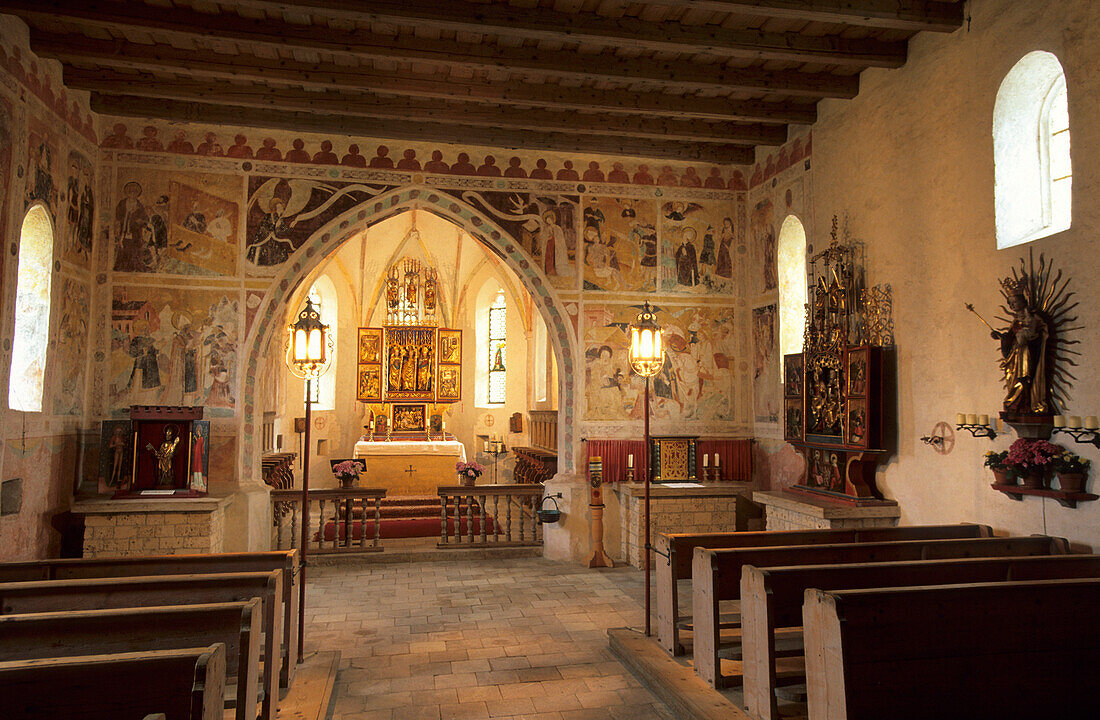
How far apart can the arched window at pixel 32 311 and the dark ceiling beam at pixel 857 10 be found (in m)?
6.90

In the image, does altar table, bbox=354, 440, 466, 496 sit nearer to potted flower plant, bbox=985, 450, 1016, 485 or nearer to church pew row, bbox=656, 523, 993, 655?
church pew row, bbox=656, 523, 993, 655

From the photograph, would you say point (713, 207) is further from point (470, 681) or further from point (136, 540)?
point (136, 540)

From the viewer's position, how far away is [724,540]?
5.87 metres

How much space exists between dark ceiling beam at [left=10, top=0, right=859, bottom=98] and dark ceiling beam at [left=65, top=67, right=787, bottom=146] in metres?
1.00

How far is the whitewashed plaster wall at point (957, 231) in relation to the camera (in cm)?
545

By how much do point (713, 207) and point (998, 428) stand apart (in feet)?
18.9

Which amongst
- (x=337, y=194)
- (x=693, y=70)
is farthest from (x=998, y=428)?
(x=337, y=194)

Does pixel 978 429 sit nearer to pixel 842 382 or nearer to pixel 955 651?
pixel 842 382

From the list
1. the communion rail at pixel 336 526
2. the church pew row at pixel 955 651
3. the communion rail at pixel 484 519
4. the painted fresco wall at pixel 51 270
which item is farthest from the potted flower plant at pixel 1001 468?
the painted fresco wall at pixel 51 270

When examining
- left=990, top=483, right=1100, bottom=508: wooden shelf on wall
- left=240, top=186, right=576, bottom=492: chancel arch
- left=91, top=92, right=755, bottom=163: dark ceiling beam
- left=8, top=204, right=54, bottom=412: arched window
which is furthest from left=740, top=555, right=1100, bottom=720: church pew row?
left=8, top=204, right=54, bottom=412: arched window

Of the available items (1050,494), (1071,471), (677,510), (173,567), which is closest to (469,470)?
(677,510)

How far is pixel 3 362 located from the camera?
22.6 ft

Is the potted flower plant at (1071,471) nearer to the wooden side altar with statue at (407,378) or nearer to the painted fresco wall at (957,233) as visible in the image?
the painted fresco wall at (957,233)

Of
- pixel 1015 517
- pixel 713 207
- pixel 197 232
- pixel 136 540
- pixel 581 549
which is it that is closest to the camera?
pixel 1015 517
